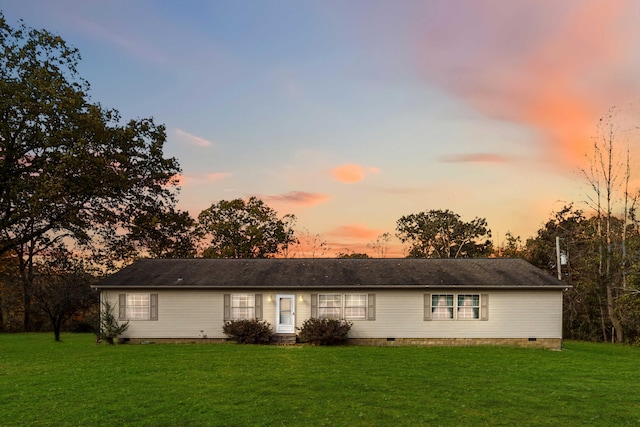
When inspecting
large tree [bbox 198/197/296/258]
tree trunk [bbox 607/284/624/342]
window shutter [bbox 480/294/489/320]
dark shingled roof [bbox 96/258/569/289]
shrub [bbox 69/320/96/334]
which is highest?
large tree [bbox 198/197/296/258]

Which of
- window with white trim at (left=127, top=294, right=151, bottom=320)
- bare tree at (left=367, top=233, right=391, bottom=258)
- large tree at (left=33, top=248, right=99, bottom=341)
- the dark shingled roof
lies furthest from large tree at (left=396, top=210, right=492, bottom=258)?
window with white trim at (left=127, top=294, right=151, bottom=320)

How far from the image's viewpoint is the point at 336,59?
2172cm

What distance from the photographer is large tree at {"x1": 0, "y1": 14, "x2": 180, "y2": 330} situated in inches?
815

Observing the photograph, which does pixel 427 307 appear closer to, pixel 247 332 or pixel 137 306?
pixel 247 332

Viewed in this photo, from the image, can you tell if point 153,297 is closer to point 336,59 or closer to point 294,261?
point 294,261

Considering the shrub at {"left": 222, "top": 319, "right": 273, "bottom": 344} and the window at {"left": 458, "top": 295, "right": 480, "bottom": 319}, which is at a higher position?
the window at {"left": 458, "top": 295, "right": 480, "bottom": 319}

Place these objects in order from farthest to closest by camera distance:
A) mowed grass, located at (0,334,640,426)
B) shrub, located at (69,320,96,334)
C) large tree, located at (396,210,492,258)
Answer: large tree, located at (396,210,492,258) < shrub, located at (69,320,96,334) < mowed grass, located at (0,334,640,426)

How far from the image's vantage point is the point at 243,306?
75.8ft

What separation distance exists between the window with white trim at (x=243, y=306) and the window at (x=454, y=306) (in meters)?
7.47

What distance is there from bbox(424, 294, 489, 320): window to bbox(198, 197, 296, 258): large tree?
2520 cm

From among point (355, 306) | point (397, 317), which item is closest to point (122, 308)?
point (355, 306)

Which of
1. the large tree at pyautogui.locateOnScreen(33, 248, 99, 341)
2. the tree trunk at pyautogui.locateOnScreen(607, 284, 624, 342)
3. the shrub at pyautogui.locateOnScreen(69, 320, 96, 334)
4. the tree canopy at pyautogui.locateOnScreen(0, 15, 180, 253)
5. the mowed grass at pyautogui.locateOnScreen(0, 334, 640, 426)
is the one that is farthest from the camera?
the shrub at pyautogui.locateOnScreen(69, 320, 96, 334)

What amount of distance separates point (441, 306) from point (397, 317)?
1.96 meters

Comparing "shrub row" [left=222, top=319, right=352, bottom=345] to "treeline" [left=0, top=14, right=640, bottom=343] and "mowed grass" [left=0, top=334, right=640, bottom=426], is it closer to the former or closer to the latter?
"mowed grass" [left=0, top=334, right=640, bottom=426]
